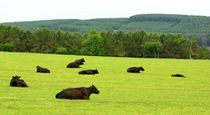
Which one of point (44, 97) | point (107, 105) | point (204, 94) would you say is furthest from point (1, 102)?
point (204, 94)

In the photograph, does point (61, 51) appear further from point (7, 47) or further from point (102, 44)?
point (102, 44)

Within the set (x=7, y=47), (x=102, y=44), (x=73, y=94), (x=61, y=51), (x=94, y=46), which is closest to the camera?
(x=73, y=94)

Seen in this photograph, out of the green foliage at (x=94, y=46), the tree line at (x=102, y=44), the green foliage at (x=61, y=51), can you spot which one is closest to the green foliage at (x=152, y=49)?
the tree line at (x=102, y=44)

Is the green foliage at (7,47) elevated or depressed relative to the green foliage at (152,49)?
elevated

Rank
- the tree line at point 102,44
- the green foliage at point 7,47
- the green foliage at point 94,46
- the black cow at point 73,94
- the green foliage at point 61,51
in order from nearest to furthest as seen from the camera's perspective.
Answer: the black cow at point 73,94
the green foliage at point 7,47
the green foliage at point 61,51
the green foliage at point 94,46
the tree line at point 102,44

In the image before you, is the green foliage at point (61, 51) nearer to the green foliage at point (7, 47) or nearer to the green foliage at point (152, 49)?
the green foliage at point (7, 47)

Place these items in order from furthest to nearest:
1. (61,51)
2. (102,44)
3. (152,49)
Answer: (102,44)
(152,49)
(61,51)

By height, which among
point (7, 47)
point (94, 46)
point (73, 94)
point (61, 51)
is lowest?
point (61, 51)

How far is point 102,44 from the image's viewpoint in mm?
134750

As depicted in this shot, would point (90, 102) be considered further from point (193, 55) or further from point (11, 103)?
point (193, 55)

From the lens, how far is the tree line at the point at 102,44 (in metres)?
133

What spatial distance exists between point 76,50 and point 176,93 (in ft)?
374

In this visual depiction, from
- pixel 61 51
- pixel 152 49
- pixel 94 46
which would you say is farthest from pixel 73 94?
pixel 152 49

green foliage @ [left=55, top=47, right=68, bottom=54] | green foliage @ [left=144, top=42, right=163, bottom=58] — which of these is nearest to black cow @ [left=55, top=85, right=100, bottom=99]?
green foliage @ [left=55, top=47, right=68, bottom=54]
